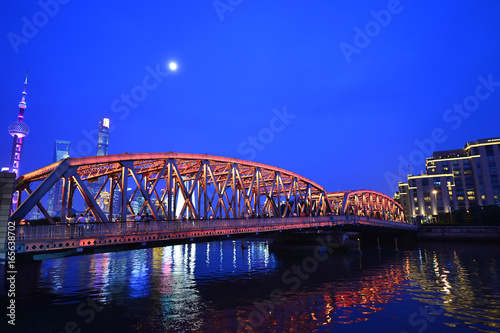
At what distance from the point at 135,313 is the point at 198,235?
1054cm

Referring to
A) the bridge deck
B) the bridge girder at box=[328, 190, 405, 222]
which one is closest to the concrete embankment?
Answer: the bridge girder at box=[328, 190, 405, 222]

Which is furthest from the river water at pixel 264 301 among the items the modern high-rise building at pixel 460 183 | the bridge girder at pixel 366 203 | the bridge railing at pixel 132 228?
the modern high-rise building at pixel 460 183

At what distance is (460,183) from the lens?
543 ft

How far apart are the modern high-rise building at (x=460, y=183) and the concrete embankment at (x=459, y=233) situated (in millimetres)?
68996

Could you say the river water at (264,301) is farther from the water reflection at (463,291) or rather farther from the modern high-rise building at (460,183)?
the modern high-rise building at (460,183)

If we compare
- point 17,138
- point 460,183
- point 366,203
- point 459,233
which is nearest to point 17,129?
point 17,138

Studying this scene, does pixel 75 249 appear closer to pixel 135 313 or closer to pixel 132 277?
pixel 135 313

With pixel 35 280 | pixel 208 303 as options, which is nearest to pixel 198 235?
pixel 208 303

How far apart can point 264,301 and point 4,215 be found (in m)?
19.1

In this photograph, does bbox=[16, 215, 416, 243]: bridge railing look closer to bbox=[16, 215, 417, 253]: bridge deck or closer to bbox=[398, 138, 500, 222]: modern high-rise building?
bbox=[16, 215, 417, 253]: bridge deck

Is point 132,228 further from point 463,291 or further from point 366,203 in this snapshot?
point 366,203

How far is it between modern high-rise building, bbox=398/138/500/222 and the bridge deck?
147438 mm

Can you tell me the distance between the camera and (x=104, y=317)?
781 inches

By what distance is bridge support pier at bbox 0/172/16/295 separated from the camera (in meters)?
18.7
